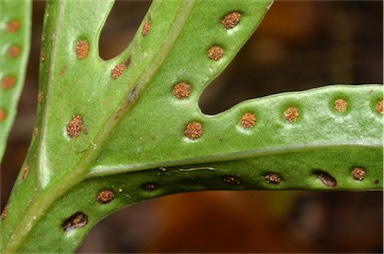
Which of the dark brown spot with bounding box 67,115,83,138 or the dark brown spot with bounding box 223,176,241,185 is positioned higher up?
the dark brown spot with bounding box 223,176,241,185

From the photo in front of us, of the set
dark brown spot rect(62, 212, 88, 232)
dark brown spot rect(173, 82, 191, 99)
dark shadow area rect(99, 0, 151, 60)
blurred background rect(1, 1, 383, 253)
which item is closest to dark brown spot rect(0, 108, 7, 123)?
dark brown spot rect(62, 212, 88, 232)

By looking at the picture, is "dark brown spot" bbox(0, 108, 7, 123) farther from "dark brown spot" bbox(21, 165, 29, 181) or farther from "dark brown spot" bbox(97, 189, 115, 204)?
"dark brown spot" bbox(97, 189, 115, 204)

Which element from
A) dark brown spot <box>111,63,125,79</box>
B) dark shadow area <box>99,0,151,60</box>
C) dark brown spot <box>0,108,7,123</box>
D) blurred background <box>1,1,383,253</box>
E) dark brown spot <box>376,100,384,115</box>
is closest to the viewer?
dark brown spot <box>376,100,384,115</box>

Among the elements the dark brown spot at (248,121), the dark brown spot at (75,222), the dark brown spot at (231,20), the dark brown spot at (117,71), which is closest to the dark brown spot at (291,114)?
the dark brown spot at (248,121)

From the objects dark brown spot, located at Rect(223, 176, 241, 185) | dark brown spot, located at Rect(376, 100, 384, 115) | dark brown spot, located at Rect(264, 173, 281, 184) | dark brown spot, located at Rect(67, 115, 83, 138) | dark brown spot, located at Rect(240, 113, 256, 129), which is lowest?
dark brown spot, located at Rect(67, 115, 83, 138)

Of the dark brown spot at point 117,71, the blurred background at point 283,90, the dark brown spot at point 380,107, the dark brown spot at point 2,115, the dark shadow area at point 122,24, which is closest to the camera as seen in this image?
the dark brown spot at point 380,107

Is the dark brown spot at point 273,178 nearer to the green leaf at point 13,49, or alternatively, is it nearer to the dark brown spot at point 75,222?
the dark brown spot at point 75,222
